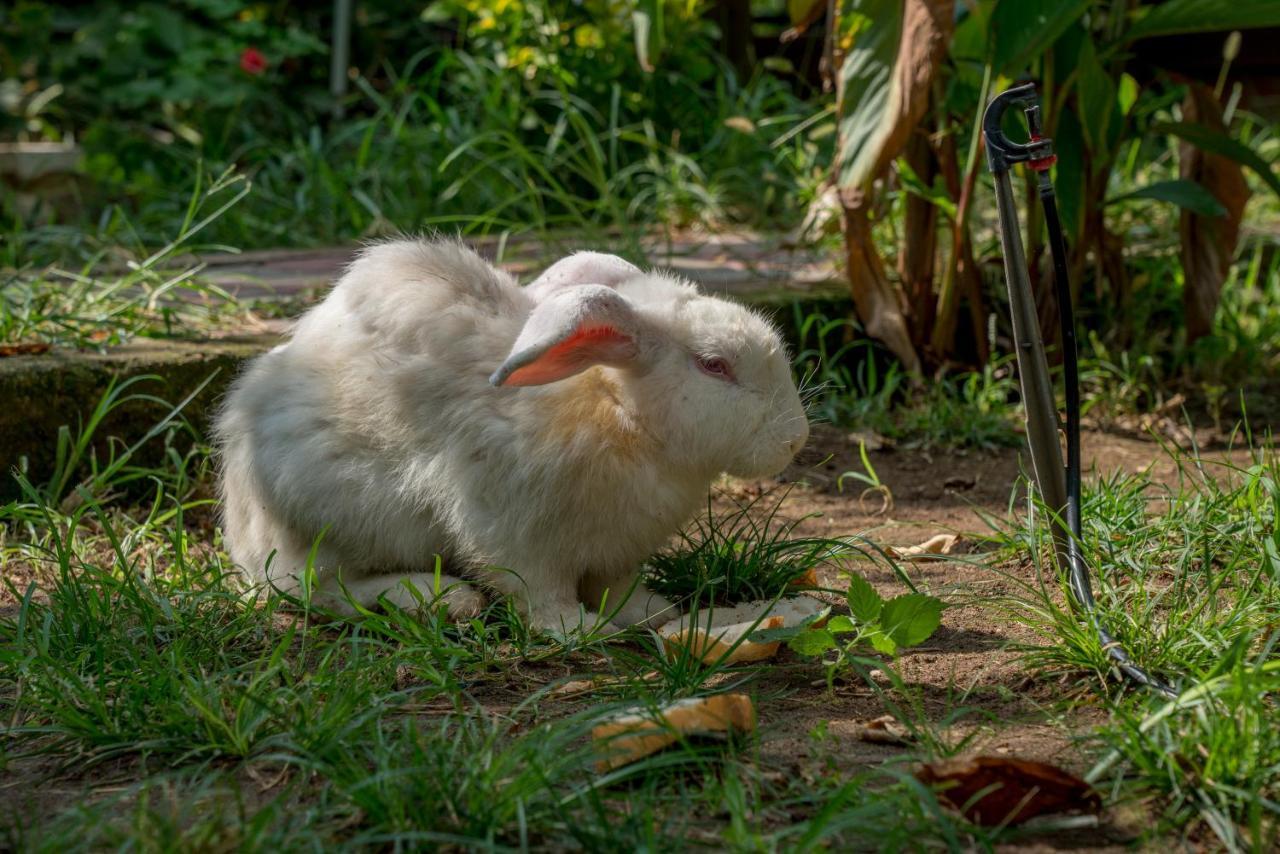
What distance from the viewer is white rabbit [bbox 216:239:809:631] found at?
9.02 feet

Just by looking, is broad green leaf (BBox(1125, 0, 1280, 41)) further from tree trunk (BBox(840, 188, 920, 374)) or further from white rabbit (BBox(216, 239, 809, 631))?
white rabbit (BBox(216, 239, 809, 631))

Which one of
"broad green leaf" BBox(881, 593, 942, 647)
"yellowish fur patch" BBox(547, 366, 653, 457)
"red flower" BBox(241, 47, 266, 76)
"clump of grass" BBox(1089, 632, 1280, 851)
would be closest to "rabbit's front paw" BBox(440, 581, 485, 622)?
"yellowish fur patch" BBox(547, 366, 653, 457)

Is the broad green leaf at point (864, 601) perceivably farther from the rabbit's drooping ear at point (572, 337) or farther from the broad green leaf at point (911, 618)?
the rabbit's drooping ear at point (572, 337)

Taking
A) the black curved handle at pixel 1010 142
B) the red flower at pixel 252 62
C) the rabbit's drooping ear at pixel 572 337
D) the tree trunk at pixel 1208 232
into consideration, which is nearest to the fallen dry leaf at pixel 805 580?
the rabbit's drooping ear at pixel 572 337

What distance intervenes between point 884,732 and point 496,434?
1.01 metres

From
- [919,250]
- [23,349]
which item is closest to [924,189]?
[919,250]

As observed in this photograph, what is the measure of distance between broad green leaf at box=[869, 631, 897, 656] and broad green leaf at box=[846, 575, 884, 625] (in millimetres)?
38

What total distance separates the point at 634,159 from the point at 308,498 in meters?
4.09

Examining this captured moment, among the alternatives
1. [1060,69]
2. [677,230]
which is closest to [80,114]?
[677,230]

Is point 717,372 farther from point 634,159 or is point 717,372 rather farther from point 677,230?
point 634,159

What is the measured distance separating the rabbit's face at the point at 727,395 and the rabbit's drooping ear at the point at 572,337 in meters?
0.12

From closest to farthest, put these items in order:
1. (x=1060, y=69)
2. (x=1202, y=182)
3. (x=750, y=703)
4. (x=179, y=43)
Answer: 1. (x=750, y=703)
2. (x=1060, y=69)
3. (x=1202, y=182)
4. (x=179, y=43)

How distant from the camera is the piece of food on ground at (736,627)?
2500mm

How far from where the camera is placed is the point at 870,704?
7.99 feet
